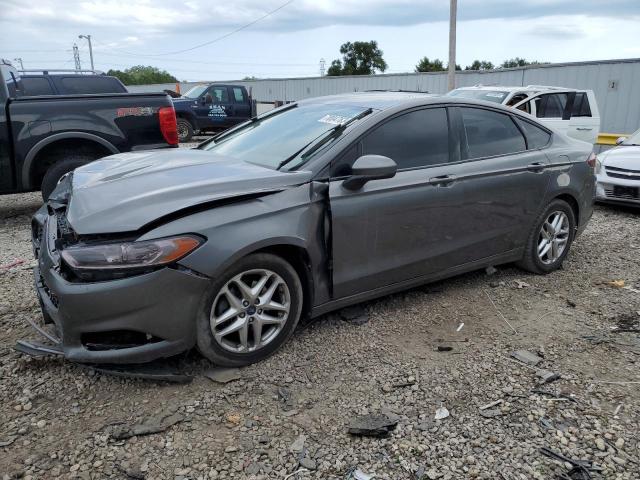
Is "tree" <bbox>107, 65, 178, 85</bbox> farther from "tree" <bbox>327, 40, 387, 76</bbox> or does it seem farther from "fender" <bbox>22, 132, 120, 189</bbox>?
"fender" <bbox>22, 132, 120, 189</bbox>

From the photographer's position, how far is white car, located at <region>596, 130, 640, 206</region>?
7.59 m

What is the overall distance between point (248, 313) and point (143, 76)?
Result: 87.4m

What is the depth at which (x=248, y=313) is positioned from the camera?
3.14m

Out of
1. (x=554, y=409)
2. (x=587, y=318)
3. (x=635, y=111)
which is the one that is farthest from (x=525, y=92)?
(x=554, y=409)

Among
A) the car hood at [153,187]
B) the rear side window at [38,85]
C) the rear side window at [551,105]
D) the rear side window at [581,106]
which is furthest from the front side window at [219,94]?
the car hood at [153,187]

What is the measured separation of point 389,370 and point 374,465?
0.83m

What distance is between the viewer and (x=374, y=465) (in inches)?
97.8

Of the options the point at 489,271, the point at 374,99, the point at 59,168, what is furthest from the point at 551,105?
the point at 59,168

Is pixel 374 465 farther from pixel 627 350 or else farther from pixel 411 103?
pixel 411 103

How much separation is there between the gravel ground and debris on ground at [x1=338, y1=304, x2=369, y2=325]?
0.9 inches

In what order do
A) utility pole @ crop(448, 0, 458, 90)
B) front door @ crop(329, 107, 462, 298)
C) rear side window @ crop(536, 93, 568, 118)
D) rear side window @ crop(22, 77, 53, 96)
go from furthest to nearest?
utility pole @ crop(448, 0, 458, 90) < rear side window @ crop(22, 77, 53, 96) < rear side window @ crop(536, 93, 568, 118) < front door @ crop(329, 107, 462, 298)

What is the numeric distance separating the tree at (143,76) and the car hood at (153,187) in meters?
78.8

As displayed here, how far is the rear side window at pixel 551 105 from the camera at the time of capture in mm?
10742

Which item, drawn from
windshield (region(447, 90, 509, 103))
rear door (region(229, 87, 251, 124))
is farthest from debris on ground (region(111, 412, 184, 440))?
rear door (region(229, 87, 251, 124))
